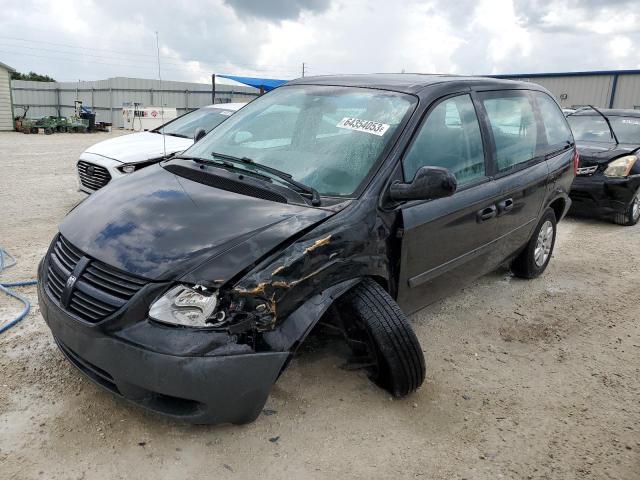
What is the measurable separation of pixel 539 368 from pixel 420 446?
4.23 ft

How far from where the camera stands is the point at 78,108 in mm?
28109

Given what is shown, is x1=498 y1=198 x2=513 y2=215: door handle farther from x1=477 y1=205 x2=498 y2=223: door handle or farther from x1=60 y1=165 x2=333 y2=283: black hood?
x1=60 y1=165 x2=333 y2=283: black hood

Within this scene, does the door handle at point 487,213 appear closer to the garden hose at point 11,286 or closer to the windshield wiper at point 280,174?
the windshield wiper at point 280,174

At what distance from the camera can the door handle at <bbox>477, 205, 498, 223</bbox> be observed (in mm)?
3528

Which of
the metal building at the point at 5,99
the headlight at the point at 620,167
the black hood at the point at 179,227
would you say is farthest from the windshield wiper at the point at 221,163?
the metal building at the point at 5,99

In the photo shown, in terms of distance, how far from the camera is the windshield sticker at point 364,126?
304cm

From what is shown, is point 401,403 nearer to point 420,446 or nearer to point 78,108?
point 420,446

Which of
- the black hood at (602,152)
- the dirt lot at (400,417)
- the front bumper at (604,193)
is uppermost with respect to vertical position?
the black hood at (602,152)

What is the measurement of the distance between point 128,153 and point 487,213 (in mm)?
4841

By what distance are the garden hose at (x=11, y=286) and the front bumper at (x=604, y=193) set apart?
23.4 feet

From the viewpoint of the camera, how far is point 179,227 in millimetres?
2451

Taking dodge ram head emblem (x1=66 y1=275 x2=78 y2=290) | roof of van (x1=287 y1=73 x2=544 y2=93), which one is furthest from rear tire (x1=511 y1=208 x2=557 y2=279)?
dodge ram head emblem (x1=66 y1=275 x2=78 y2=290)

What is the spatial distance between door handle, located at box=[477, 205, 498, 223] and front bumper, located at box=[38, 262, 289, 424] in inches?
74.1

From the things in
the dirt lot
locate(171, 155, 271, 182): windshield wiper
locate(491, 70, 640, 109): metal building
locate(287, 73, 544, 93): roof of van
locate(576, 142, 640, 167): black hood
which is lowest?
the dirt lot
